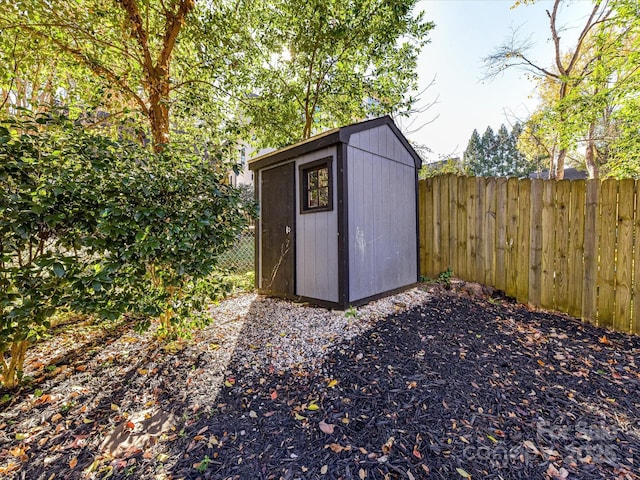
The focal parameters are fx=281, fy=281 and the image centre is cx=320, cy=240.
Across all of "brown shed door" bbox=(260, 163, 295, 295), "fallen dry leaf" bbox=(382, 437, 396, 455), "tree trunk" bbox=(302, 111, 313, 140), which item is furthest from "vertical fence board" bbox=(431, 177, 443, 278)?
"fallen dry leaf" bbox=(382, 437, 396, 455)

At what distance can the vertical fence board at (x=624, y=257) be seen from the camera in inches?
116

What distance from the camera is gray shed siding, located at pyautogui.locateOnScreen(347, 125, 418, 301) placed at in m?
3.44

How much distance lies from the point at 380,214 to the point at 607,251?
2.50 m

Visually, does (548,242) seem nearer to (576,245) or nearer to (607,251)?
(576,245)

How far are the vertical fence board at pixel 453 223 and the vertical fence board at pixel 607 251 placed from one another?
161 cm

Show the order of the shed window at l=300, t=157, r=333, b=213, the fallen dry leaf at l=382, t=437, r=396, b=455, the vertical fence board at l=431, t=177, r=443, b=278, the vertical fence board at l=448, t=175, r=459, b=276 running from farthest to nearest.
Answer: the vertical fence board at l=431, t=177, r=443, b=278 → the vertical fence board at l=448, t=175, r=459, b=276 → the shed window at l=300, t=157, r=333, b=213 → the fallen dry leaf at l=382, t=437, r=396, b=455

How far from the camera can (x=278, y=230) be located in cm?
416

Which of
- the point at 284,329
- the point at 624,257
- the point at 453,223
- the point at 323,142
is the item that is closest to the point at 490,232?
the point at 453,223

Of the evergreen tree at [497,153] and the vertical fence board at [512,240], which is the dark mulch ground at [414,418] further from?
the evergreen tree at [497,153]

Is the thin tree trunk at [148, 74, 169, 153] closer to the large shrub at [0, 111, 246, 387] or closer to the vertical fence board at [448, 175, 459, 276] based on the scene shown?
the large shrub at [0, 111, 246, 387]

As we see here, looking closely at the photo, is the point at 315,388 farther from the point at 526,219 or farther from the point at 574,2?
the point at 574,2

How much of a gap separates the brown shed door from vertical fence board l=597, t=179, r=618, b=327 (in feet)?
11.8

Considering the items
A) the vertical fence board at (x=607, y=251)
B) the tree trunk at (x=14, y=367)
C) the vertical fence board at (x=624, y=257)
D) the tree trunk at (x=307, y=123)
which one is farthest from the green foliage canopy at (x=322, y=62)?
the tree trunk at (x=14, y=367)

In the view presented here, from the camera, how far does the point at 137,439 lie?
1.65 meters
